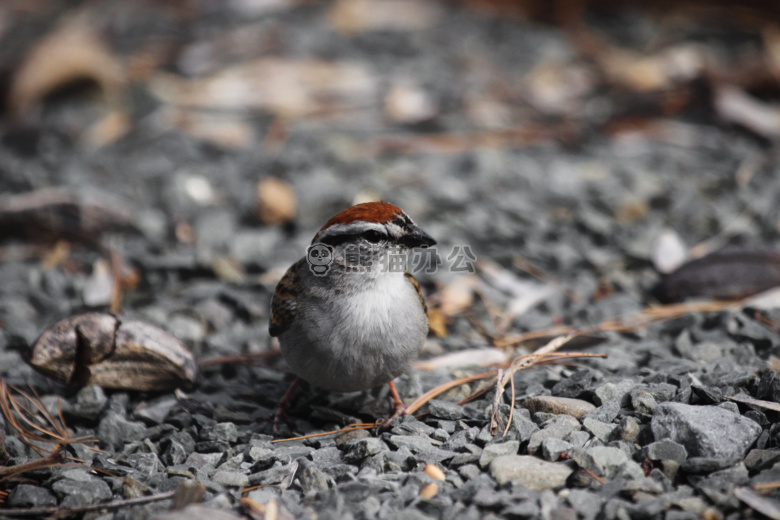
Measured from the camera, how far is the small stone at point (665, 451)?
122 inches

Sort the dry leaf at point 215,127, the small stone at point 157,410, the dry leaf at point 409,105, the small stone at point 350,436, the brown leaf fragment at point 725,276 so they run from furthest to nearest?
the dry leaf at point 409,105, the dry leaf at point 215,127, the brown leaf fragment at point 725,276, the small stone at point 157,410, the small stone at point 350,436

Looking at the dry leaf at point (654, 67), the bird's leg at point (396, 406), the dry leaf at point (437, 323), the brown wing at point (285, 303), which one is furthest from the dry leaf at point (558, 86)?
the bird's leg at point (396, 406)

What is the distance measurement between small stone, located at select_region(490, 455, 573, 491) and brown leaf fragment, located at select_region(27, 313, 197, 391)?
2066 mm

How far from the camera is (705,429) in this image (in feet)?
10.3

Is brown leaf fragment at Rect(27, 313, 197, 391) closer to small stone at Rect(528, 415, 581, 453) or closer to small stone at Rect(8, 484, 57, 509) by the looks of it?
small stone at Rect(8, 484, 57, 509)

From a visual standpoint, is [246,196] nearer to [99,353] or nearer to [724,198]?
[99,353]

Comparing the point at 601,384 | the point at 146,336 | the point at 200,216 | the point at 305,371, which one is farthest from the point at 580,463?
the point at 200,216

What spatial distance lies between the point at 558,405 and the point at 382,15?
7.54 m

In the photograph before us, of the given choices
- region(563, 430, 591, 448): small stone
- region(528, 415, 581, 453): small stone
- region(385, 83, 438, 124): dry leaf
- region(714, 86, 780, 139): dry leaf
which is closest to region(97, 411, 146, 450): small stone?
region(528, 415, 581, 453): small stone

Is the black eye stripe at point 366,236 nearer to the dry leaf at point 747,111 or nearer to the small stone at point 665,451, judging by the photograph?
the small stone at point 665,451

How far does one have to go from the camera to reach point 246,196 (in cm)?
640

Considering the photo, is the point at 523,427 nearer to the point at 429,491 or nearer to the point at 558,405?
the point at 558,405

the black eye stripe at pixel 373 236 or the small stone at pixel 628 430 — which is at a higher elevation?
the black eye stripe at pixel 373 236

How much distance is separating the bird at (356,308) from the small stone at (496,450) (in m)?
0.70
